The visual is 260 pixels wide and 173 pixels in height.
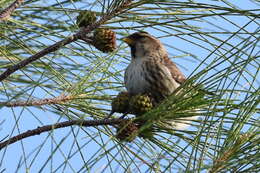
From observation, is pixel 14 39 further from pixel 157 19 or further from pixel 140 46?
pixel 140 46

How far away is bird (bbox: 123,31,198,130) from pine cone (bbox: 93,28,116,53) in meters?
0.47

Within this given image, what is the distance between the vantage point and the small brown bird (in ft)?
11.6

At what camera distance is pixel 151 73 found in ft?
12.1

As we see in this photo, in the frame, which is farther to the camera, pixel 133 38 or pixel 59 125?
pixel 133 38

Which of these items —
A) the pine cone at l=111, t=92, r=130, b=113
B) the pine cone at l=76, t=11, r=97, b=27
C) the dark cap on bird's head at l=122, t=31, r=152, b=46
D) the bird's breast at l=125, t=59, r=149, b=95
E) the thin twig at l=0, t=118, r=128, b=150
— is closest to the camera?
the thin twig at l=0, t=118, r=128, b=150

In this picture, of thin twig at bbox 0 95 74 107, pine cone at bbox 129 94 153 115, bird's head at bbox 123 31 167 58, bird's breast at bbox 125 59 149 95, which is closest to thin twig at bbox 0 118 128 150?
pine cone at bbox 129 94 153 115

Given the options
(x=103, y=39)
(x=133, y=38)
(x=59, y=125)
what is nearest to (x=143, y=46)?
(x=133, y=38)

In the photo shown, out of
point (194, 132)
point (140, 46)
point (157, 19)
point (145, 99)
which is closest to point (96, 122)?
point (145, 99)

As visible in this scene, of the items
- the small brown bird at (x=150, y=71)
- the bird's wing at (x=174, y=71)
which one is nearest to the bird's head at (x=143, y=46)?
the small brown bird at (x=150, y=71)

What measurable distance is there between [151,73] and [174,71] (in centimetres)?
18

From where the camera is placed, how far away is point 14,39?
304cm

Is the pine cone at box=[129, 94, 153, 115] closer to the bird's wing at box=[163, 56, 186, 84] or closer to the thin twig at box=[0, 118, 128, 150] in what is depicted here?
the thin twig at box=[0, 118, 128, 150]

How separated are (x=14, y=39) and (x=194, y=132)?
108cm

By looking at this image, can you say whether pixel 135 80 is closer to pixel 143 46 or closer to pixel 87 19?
pixel 143 46
